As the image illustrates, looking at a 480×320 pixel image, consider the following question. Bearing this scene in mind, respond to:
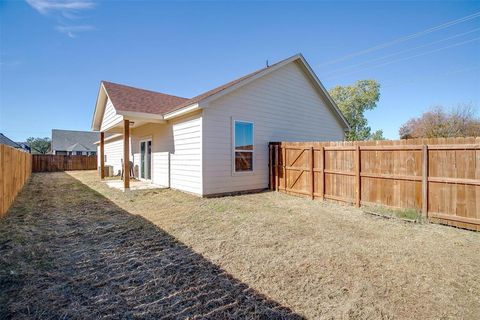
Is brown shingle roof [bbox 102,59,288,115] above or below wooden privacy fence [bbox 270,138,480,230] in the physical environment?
above

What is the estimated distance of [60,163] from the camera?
24.1 m

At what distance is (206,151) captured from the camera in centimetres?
770

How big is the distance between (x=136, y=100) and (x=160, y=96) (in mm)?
2745

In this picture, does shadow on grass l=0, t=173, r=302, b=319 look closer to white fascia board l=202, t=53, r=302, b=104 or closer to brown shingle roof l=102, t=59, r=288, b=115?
white fascia board l=202, t=53, r=302, b=104

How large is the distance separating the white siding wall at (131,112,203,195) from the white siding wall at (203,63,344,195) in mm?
427

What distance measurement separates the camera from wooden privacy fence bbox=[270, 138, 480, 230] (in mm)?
4598

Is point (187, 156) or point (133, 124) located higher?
point (133, 124)

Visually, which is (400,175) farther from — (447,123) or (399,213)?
(447,123)

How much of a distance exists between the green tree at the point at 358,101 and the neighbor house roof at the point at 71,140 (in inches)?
1563

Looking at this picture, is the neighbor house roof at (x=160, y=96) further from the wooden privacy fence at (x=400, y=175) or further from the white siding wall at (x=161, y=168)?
the wooden privacy fence at (x=400, y=175)

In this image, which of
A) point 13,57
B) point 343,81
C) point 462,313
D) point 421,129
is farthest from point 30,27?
point 421,129

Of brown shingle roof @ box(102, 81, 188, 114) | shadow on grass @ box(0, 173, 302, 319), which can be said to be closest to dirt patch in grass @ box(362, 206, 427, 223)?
shadow on grass @ box(0, 173, 302, 319)

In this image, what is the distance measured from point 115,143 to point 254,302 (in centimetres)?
1924

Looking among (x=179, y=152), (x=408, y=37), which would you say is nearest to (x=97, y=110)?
(x=179, y=152)
